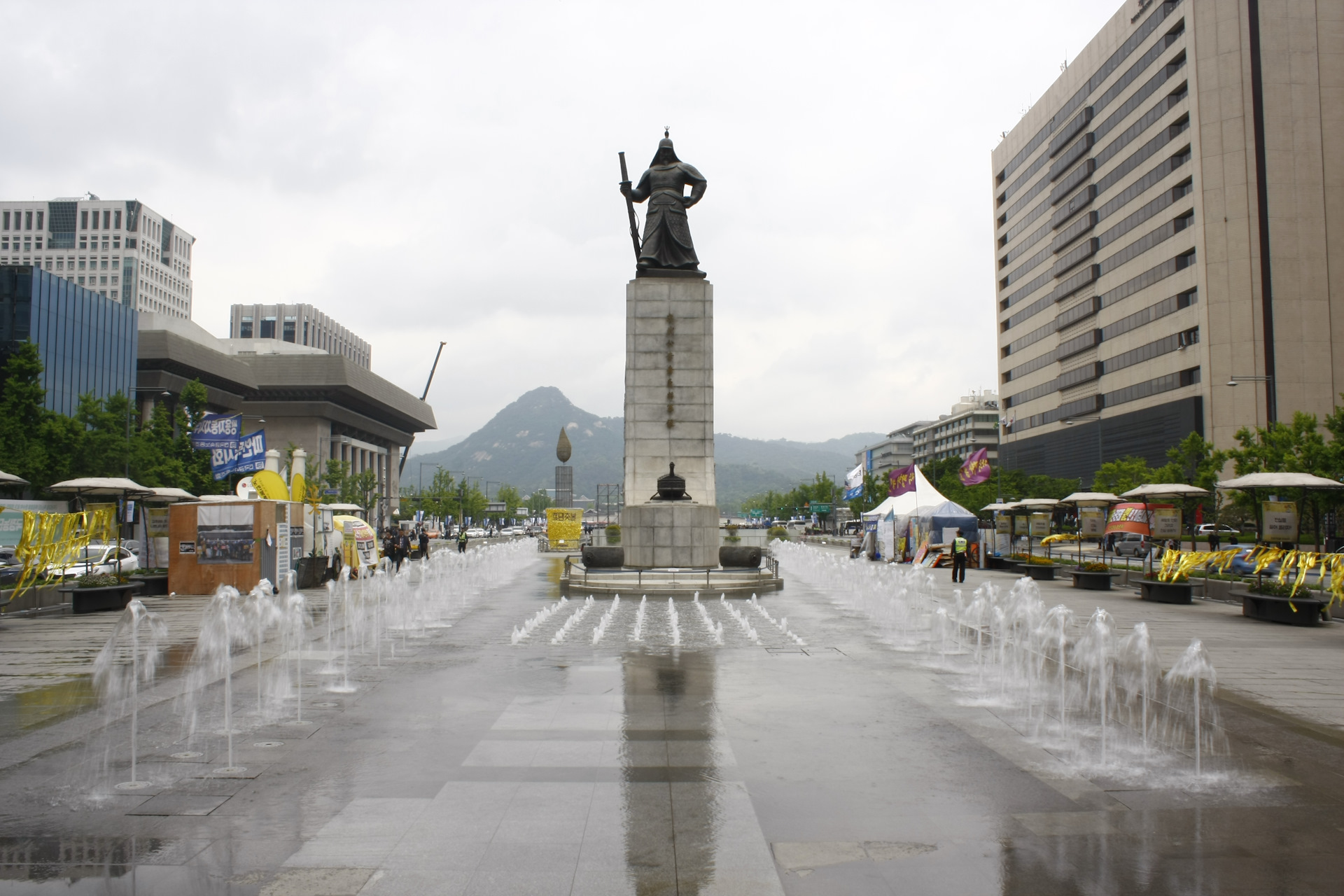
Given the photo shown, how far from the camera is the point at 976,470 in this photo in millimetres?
43406

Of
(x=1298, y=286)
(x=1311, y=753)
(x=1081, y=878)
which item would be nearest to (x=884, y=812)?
(x=1081, y=878)

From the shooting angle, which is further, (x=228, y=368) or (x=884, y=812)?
(x=228, y=368)

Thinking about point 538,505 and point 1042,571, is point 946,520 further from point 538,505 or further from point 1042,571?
point 538,505

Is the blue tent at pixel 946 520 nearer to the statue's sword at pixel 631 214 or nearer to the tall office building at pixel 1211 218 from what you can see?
the statue's sword at pixel 631 214

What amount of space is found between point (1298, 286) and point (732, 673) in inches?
2618

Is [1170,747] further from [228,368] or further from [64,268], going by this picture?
[64,268]

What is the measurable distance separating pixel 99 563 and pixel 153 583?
10.2 feet

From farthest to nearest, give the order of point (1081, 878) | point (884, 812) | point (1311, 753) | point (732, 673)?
point (732, 673) < point (1311, 753) < point (884, 812) < point (1081, 878)

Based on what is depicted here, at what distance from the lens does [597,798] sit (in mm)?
6668

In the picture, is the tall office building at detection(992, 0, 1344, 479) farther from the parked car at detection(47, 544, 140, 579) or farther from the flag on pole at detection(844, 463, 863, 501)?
the parked car at detection(47, 544, 140, 579)

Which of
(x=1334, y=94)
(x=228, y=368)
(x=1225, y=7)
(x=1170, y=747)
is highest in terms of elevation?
(x=1225, y=7)

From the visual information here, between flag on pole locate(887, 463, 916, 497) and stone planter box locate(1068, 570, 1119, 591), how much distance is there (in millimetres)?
12109

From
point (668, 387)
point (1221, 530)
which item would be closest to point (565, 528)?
point (668, 387)

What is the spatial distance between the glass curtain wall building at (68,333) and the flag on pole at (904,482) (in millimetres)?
48085
